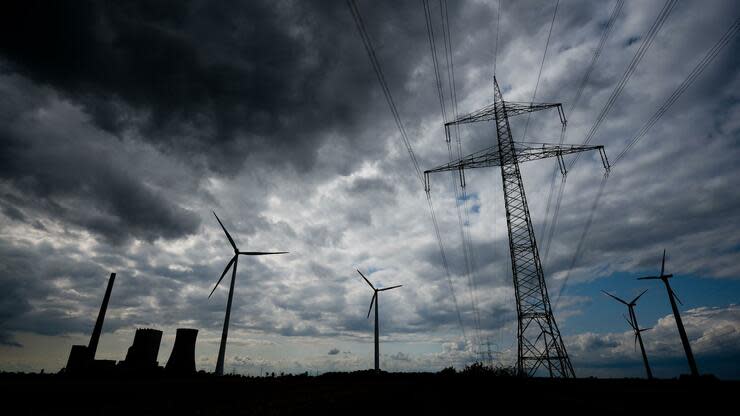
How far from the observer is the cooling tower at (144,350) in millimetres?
34844

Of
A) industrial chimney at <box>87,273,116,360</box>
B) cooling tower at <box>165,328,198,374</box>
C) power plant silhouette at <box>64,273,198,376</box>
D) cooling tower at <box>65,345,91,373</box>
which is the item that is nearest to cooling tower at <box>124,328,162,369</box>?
power plant silhouette at <box>64,273,198,376</box>

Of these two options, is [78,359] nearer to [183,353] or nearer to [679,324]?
[183,353]

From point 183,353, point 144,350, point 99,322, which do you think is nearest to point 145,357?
point 144,350

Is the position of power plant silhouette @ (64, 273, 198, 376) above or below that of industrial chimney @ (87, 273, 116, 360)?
below

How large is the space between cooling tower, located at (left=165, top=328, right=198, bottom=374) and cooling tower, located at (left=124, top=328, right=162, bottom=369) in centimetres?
170

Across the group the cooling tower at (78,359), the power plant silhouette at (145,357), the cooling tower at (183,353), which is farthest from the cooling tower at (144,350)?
the cooling tower at (78,359)

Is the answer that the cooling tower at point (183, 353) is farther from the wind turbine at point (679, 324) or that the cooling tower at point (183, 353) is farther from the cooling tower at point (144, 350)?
the wind turbine at point (679, 324)

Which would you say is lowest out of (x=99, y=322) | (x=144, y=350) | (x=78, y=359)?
(x=78, y=359)

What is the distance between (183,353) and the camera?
37.2 m

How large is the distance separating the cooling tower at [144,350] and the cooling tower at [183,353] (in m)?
1.70

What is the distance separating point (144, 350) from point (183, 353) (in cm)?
381

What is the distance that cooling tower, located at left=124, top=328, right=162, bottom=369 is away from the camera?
1372 inches

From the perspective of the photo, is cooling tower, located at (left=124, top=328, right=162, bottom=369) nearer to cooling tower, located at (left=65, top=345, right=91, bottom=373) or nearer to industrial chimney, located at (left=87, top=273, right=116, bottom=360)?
cooling tower, located at (left=65, top=345, right=91, bottom=373)

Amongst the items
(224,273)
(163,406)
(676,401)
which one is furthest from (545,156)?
(224,273)
